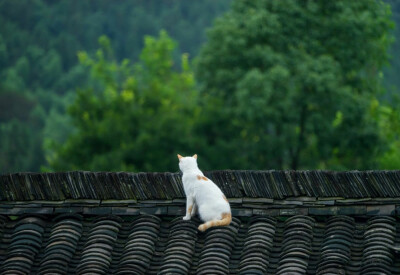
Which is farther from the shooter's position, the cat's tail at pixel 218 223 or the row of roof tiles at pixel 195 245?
the cat's tail at pixel 218 223

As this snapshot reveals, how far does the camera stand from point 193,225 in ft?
23.0

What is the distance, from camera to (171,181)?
7.29 metres

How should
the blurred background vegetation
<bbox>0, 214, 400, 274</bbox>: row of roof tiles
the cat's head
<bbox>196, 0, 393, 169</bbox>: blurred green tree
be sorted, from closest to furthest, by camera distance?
<bbox>0, 214, 400, 274</bbox>: row of roof tiles → the cat's head → <bbox>196, 0, 393, 169</bbox>: blurred green tree → the blurred background vegetation

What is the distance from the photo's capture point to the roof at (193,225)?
6.55m

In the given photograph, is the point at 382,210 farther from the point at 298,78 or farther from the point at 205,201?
the point at 298,78

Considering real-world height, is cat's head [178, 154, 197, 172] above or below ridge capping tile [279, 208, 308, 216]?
A: above

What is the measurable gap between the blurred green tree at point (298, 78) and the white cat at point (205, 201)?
26.7 m

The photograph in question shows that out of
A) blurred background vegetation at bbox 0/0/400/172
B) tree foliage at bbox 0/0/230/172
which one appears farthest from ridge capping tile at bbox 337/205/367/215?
tree foliage at bbox 0/0/230/172

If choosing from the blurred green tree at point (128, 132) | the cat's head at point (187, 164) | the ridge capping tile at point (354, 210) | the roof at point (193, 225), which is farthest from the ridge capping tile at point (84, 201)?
the blurred green tree at point (128, 132)

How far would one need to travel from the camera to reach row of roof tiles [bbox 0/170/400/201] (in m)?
7.00

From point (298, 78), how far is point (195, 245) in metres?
28.6

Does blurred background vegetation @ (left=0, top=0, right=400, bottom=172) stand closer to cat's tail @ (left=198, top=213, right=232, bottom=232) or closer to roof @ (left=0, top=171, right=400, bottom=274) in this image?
roof @ (left=0, top=171, right=400, bottom=274)

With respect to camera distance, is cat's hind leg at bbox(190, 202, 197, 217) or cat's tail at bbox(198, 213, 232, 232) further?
cat's hind leg at bbox(190, 202, 197, 217)

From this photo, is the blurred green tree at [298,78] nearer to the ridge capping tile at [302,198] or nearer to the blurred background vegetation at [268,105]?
the blurred background vegetation at [268,105]
